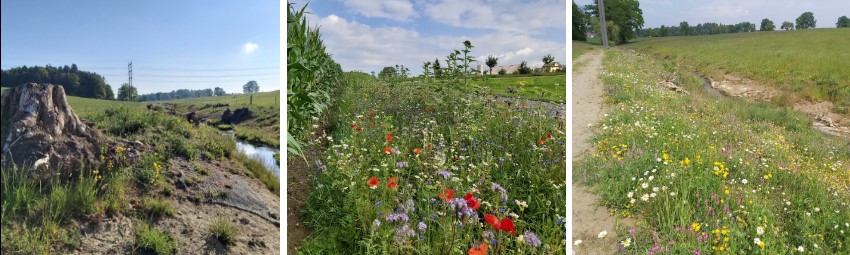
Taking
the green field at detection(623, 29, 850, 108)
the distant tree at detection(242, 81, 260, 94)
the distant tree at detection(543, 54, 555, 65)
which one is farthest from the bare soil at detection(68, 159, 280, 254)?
the green field at detection(623, 29, 850, 108)

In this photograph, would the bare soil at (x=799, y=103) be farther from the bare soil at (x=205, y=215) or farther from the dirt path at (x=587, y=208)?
the bare soil at (x=205, y=215)

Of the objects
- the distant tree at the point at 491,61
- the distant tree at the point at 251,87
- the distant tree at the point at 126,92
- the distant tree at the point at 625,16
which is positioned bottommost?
the distant tree at the point at 126,92

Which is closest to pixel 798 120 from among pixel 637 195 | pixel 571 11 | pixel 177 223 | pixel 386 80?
pixel 637 195

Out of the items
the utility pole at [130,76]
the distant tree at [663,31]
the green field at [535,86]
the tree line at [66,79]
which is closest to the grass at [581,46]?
the green field at [535,86]

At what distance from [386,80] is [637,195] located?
5.16 feet

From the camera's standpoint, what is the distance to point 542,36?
2062mm

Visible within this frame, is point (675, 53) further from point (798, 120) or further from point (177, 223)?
point (177, 223)

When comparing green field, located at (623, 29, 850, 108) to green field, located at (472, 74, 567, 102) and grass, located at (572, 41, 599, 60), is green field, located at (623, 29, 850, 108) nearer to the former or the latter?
grass, located at (572, 41, 599, 60)

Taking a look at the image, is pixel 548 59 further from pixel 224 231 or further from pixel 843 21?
pixel 843 21

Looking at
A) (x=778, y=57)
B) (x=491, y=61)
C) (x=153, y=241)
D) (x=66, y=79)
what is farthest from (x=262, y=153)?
(x=778, y=57)

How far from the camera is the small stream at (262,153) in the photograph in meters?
2.50

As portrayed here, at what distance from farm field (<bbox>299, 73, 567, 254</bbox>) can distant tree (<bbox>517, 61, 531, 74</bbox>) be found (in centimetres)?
46

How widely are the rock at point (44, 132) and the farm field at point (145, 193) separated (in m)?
0.04

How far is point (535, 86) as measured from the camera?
2.32 meters
